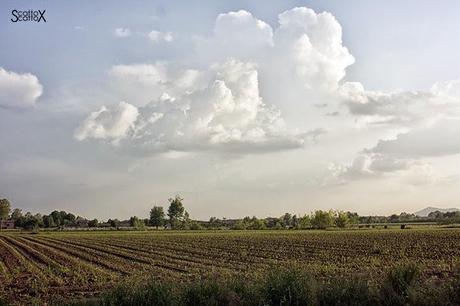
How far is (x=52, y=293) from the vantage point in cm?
2052

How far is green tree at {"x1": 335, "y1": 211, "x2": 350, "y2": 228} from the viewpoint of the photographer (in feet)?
542

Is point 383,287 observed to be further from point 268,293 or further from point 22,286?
point 22,286

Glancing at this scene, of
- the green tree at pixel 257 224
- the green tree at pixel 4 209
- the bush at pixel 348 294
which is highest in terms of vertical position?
the green tree at pixel 4 209

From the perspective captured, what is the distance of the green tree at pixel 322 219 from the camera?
164250 millimetres

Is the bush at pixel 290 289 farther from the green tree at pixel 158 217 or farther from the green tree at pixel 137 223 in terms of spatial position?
the green tree at pixel 158 217

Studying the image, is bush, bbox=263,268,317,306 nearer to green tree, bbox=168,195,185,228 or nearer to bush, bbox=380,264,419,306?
bush, bbox=380,264,419,306

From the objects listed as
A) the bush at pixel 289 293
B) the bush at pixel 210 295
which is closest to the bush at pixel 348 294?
the bush at pixel 289 293

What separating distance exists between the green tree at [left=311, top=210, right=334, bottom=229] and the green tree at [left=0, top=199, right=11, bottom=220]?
105150 millimetres

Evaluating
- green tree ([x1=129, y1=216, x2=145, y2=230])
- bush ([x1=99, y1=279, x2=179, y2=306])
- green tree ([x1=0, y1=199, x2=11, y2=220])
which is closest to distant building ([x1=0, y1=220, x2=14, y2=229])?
green tree ([x1=0, y1=199, x2=11, y2=220])

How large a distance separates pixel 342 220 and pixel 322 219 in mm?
6510

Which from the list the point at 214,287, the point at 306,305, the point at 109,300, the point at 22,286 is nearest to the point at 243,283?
the point at 214,287

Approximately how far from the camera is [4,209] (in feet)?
593

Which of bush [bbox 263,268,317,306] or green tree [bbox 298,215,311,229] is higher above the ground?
green tree [bbox 298,215,311,229]

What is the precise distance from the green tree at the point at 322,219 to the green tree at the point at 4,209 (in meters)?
105
